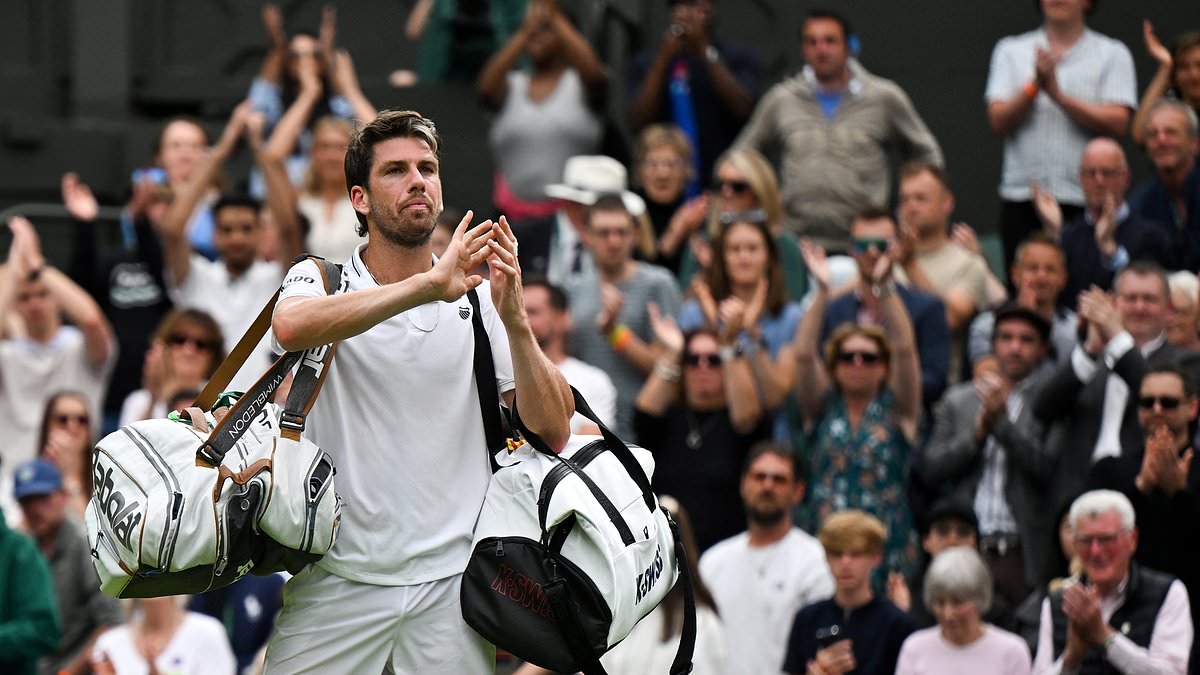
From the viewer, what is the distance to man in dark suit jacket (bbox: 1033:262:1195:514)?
9.82 m

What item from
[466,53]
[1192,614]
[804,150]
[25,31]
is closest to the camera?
[1192,614]

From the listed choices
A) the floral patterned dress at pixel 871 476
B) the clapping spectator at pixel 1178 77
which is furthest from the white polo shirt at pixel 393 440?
the clapping spectator at pixel 1178 77

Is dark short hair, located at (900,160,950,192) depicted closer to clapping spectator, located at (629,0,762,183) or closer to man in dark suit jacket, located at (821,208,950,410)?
man in dark suit jacket, located at (821,208,950,410)

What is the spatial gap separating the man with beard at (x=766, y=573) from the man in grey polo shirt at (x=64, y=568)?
287 centimetres

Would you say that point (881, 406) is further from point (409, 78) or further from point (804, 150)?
point (409, 78)

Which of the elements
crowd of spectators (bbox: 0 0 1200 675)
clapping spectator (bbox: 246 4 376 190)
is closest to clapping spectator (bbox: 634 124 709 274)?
crowd of spectators (bbox: 0 0 1200 675)

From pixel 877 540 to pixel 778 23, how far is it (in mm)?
7222

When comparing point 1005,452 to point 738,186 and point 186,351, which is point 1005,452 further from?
point 186,351

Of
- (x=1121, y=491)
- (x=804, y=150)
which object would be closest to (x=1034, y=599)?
(x=1121, y=491)

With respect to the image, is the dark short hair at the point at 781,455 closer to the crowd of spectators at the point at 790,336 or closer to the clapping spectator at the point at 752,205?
the crowd of spectators at the point at 790,336

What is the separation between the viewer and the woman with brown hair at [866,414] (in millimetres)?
10281

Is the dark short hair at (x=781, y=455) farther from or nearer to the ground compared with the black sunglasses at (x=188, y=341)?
nearer to the ground

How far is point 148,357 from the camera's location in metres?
11.8

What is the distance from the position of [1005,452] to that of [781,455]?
3.68ft
